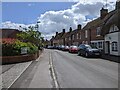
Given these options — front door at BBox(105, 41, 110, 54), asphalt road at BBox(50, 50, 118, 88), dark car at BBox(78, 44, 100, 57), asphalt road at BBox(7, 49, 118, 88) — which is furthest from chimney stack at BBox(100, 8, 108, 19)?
asphalt road at BBox(7, 49, 118, 88)

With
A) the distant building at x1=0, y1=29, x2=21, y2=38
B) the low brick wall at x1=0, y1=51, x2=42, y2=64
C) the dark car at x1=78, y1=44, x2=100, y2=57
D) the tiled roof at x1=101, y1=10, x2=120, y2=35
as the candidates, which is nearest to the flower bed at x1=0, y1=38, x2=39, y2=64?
the low brick wall at x1=0, y1=51, x2=42, y2=64

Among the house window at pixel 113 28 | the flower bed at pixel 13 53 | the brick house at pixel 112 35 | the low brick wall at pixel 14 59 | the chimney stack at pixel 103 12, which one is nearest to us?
the low brick wall at pixel 14 59

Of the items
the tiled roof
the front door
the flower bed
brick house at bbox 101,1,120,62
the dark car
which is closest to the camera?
the flower bed

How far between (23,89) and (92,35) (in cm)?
3971

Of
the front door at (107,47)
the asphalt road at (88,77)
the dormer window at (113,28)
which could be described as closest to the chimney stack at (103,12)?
the front door at (107,47)

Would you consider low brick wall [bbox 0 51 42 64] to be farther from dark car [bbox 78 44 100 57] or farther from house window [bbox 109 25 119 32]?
house window [bbox 109 25 119 32]

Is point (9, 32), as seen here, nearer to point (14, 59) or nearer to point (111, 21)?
point (111, 21)

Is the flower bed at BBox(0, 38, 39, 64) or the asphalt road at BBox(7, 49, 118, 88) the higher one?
the flower bed at BBox(0, 38, 39, 64)

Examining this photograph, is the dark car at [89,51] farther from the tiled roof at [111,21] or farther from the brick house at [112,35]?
the tiled roof at [111,21]

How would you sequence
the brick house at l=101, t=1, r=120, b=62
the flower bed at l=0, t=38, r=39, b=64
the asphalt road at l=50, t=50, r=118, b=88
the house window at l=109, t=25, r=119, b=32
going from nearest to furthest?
the asphalt road at l=50, t=50, r=118, b=88, the flower bed at l=0, t=38, r=39, b=64, the brick house at l=101, t=1, r=120, b=62, the house window at l=109, t=25, r=119, b=32

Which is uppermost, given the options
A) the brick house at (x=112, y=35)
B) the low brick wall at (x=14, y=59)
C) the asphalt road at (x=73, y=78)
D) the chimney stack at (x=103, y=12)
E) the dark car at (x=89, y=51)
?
the chimney stack at (x=103, y=12)

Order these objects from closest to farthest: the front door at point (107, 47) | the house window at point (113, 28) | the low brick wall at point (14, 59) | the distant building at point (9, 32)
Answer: the low brick wall at point (14, 59) < the house window at point (113, 28) < the front door at point (107, 47) < the distant building at point (9, 32)

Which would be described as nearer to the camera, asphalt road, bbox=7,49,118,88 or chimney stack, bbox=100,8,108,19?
asphalt road, bbox=7,49,118,88

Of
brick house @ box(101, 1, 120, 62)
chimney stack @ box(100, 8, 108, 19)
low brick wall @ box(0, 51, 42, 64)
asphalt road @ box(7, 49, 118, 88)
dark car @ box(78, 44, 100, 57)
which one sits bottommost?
asphalt road @ box(7, 49, 118, 88)
